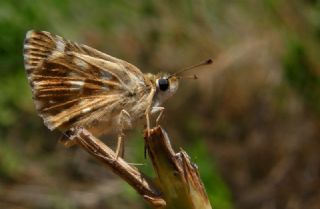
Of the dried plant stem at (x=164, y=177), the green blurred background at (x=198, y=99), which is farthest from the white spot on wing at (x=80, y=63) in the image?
the green blurred background at (x=198, y=99)

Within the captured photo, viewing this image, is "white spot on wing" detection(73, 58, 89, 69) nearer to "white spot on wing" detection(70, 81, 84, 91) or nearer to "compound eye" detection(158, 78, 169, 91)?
"white spot on wing" detection(70, 81, 84, 91)

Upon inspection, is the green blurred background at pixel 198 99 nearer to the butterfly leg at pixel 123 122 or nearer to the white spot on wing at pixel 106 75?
the white spot on wing at pixel 106 75

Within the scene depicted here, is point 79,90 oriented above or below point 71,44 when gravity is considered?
below

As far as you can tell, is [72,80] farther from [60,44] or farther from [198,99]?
[198,99]

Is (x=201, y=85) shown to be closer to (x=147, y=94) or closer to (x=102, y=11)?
(x=102, y=11)

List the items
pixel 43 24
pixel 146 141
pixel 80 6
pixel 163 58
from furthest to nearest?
pixel 163 58, pixel 80 6, pixel 43 24, pixel 146 141

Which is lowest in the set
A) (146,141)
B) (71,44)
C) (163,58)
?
(146,141)

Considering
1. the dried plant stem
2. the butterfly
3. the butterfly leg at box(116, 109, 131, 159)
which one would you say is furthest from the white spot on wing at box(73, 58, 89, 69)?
the dried plant stem

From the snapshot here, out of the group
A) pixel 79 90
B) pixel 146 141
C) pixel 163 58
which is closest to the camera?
pixel 146 141

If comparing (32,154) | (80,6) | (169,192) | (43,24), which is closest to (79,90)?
(169,192)
